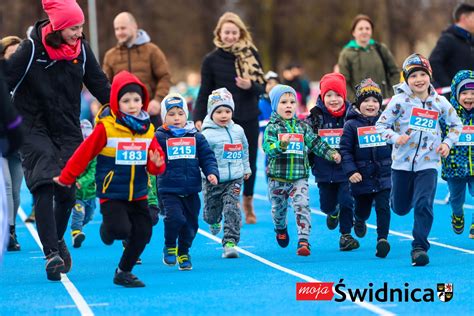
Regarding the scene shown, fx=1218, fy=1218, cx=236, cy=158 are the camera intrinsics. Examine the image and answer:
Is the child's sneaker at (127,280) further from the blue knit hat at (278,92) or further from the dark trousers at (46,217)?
the blue knit hat at (278,92)

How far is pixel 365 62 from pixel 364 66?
57 mm

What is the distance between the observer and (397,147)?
10352 millimetres

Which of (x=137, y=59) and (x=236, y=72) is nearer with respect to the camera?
(x=236, y=72)

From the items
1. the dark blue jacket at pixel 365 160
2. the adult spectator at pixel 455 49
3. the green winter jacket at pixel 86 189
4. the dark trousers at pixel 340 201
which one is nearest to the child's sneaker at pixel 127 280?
the dark blue jacket at pixel 365 160

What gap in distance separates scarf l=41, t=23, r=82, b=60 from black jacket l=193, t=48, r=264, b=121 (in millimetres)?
3996

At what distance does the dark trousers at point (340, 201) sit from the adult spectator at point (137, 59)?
8.98ft

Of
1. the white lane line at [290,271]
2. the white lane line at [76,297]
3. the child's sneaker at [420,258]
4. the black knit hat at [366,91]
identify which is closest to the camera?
the white lane line at [290,271]

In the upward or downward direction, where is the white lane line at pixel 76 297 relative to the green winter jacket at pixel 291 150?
downward

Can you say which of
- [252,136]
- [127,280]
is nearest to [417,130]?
[127,280]

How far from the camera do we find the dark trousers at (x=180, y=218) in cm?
1025

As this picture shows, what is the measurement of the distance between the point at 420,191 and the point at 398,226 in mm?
3137

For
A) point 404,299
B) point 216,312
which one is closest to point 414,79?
point 404,299

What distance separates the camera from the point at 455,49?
14.5 meters

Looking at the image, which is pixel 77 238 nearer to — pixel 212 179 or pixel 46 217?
pixel 212 179
